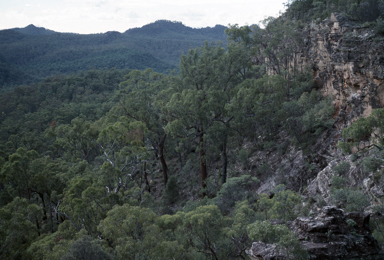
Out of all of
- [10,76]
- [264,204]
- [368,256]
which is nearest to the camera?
[368,256]

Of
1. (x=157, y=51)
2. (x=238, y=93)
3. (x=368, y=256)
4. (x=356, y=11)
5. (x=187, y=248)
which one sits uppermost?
(x=157, y=51)

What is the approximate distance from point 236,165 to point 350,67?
1020 centimetres

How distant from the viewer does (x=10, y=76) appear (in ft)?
320

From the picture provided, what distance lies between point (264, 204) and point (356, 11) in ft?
55.4

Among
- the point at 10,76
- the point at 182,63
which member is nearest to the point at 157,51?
the point at 10,76

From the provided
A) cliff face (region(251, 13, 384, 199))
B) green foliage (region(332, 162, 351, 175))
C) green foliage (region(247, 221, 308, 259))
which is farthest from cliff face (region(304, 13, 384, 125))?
green foliage (region(247, 221, 308, 259))

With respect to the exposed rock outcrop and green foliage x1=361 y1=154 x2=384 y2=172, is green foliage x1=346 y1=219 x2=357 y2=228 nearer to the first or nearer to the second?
the exposed rock outcrop

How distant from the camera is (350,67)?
49.7 feet

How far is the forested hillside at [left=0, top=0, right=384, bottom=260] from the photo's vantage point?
8.62 meters

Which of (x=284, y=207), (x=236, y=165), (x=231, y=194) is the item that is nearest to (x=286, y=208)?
(x=284, y=207)

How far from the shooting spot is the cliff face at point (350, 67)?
1325cm

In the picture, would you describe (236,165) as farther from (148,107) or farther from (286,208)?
(286,208)

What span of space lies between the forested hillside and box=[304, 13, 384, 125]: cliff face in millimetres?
76

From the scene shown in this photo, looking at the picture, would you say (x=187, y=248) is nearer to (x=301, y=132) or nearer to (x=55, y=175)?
(x=301, y=132)
